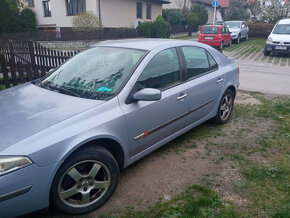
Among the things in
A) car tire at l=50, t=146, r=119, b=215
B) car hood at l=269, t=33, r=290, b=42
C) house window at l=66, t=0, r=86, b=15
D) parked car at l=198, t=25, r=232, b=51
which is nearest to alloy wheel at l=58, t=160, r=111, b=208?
car tire at l=50, t=146, r=119, b=215

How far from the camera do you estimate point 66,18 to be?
937 inches

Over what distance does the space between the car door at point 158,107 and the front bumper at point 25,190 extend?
1.00 m

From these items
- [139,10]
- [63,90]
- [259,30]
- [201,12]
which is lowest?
[63,90]

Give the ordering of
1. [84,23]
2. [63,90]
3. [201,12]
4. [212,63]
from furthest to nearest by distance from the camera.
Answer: [201,12]
[84,23]
[212,63]
[63,90]

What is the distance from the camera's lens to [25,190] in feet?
6.73

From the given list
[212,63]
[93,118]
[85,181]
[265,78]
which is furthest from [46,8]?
[85,181]

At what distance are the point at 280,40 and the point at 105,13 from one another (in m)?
14.6

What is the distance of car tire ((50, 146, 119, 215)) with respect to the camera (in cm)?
231

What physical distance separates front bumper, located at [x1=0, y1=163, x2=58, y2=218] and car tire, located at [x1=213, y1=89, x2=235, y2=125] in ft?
10.5

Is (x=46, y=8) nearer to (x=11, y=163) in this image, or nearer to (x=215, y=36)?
(x=215, y=36)

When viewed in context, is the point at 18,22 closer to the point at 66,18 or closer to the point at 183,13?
the point at 66,18

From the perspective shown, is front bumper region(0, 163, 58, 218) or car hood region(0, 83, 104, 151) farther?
car hood region(0, 83, 104, 151)

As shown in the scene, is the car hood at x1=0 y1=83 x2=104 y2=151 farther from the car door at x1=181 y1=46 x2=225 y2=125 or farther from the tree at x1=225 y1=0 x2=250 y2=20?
the tree at x1=225 y1=0 x2=250 y2=20

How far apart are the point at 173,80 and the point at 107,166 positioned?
58.7 inches
